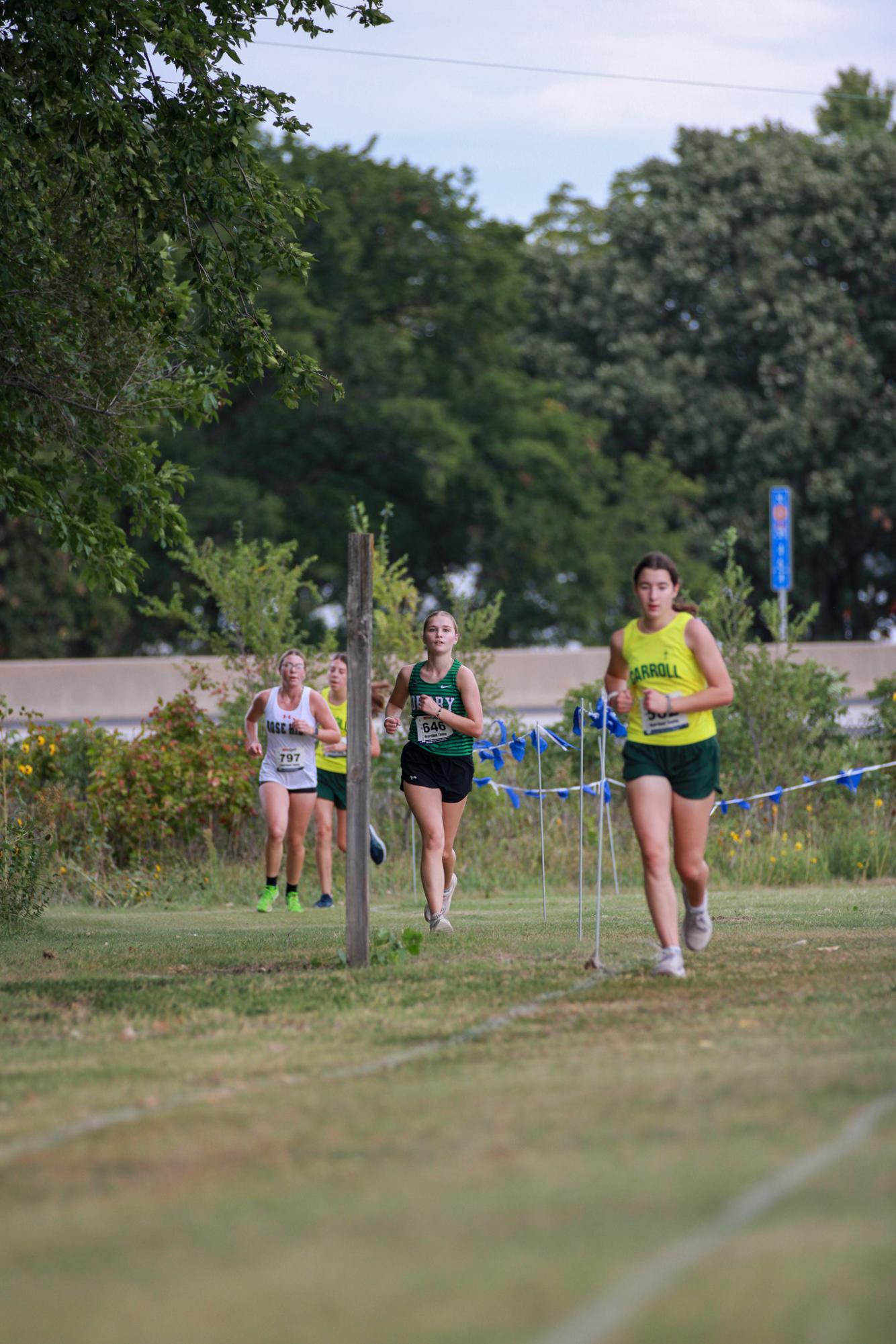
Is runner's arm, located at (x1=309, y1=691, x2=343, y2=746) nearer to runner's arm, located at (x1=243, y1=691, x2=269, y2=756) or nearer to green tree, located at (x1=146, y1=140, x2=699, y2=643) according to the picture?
runner's arm, located at (x1=243, y1=691, x2=269, y2=756)

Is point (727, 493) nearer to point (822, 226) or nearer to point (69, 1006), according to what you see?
A: point (822, 226)

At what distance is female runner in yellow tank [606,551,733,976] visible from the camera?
788cm

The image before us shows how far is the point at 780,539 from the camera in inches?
898

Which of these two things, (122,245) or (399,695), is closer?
(399,695)

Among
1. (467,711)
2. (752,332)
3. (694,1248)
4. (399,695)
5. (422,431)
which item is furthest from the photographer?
(752,332)

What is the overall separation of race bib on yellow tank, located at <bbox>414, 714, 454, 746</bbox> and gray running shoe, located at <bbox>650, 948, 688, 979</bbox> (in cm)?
264

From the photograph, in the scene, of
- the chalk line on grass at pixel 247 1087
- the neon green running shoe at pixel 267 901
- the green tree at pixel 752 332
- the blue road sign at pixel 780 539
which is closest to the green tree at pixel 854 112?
the green tree at pixel 752 332

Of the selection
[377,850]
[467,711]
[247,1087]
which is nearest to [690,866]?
[467,711]

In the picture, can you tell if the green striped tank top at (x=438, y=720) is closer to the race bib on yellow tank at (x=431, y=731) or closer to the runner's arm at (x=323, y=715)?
the race bib on yellow tank at (x=431, y=731)

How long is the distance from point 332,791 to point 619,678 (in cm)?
619

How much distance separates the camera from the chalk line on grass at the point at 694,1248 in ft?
9.92

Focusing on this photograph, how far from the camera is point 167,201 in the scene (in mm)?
10828

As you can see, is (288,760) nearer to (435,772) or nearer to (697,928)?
(435,772)

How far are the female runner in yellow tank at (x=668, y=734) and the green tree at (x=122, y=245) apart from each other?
4.06m
